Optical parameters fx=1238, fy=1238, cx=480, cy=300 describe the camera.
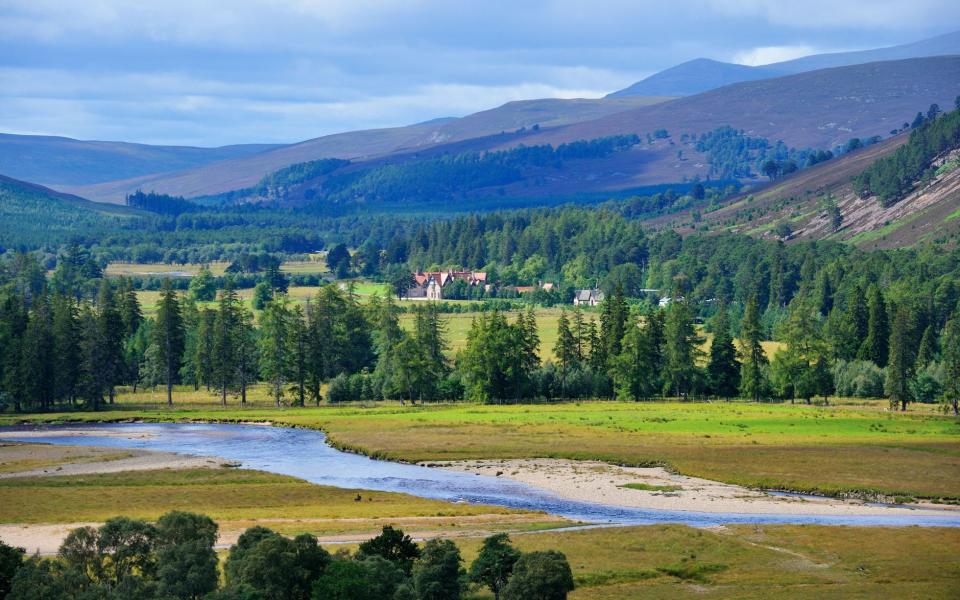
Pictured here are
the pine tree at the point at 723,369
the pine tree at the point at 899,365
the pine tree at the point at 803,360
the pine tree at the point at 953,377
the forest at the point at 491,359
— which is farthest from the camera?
the pine tree at the point at 723,369

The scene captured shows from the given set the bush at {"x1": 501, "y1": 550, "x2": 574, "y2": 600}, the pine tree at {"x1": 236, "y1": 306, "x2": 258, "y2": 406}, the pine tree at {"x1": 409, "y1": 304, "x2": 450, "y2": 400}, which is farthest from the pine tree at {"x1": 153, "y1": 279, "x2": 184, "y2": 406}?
the bush at {"x1": 501, "y1": 550, "x2": 574, "y2": 600}

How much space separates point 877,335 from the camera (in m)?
147

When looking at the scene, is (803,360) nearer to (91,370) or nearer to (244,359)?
(244,359)

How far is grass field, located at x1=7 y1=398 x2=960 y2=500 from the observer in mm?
85812

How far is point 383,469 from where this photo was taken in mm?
92750

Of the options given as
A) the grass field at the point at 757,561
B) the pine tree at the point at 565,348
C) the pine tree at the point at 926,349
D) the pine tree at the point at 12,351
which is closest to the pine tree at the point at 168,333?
the pine tree at the point at 12,351

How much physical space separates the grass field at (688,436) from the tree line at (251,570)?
3628 cm

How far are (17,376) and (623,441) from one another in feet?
220

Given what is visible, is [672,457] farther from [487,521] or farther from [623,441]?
[487,521]

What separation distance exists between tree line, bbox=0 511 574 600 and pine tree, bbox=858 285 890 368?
338 ft

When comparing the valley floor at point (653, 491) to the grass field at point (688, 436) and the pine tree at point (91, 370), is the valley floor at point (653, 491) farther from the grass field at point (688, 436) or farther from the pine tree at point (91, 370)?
the pine tree at point (91, 370)

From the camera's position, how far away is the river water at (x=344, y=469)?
241ft

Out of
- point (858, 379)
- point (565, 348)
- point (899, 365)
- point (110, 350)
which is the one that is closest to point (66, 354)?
point (110, 350)

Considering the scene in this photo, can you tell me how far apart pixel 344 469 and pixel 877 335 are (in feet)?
262
